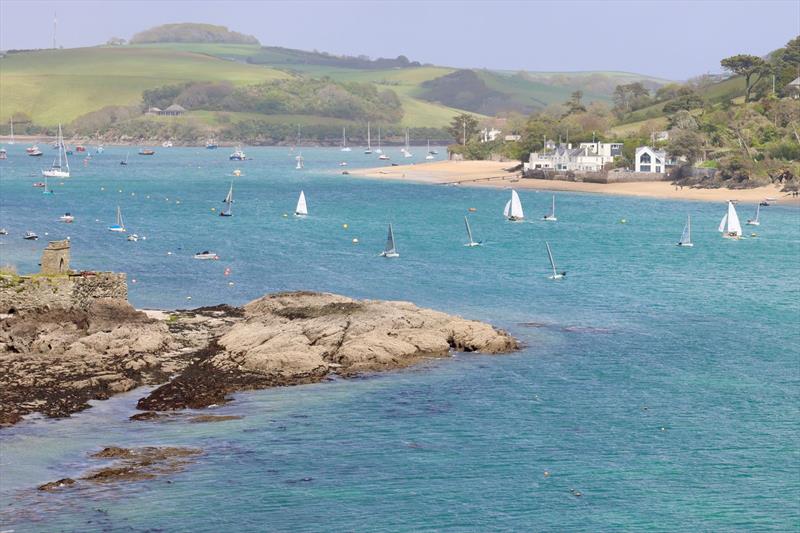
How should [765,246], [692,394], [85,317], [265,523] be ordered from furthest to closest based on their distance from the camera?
[765,246]
[85,317]
[692,394]
[265,523]

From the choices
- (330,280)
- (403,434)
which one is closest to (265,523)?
(403,434)

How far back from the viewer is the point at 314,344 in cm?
5838

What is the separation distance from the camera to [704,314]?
7650cm

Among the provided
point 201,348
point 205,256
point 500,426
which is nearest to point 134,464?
point 500,426

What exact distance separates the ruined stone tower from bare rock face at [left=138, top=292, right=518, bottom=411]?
9.20 meters

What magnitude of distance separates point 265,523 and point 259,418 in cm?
1065

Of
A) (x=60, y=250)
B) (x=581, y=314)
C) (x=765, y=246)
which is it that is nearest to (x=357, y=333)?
(x=60, y=250)

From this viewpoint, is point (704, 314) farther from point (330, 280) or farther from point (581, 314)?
point (330, 280)

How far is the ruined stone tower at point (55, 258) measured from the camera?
6122cm

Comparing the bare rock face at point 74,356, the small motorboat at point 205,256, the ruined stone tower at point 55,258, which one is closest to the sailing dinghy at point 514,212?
the small motorboat at point 205,256

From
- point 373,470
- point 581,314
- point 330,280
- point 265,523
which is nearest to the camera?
point 265,523

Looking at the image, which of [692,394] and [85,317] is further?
[85,317]

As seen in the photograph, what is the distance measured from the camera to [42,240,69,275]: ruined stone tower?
61219 mm

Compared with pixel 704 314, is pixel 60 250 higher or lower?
higher
